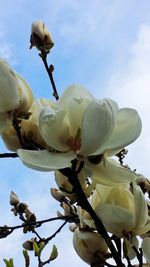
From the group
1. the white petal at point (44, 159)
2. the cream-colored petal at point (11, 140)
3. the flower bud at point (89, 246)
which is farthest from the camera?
the flower bud at point (89, 246)

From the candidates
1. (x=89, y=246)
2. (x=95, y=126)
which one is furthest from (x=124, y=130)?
(x=89, y=246)

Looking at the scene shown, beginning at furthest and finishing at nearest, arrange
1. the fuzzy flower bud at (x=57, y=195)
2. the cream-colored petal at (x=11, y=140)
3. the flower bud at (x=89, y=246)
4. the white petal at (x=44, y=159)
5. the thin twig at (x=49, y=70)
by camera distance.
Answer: the fuzzy flower bud at (x=57, y=195) < the thin twig at (x=49, y=70) < the flower bud at (x=89, y=246) < the cream-colored petal at (x=11, y=140) < the white petal at (x=44, y=159)

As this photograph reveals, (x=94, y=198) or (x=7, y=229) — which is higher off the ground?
(x=94, y=198)

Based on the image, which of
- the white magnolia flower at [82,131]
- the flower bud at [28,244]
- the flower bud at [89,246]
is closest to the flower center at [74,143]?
the white magnolia flower at [82,131]

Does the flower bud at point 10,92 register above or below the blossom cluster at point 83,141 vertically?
above

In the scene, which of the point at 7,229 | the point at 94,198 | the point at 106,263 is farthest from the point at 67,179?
Result: the point at 7,229

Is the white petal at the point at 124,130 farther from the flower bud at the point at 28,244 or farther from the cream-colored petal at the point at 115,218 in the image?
the flower bud at the point at 28,244

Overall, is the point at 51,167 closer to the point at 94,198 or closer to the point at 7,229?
the point at 94,198

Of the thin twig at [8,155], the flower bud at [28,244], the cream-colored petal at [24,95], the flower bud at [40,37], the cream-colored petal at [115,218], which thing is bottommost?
the flower bud at [28,244]

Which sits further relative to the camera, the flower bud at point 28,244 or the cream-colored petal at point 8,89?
the flower bud at point 28,244
